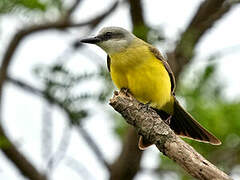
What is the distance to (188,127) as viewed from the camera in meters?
5.17

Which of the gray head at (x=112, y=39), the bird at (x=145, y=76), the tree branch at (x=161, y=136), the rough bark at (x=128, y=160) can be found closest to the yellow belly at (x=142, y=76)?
the bird at (x=145, y=76)

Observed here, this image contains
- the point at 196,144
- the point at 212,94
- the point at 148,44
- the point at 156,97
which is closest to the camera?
the point at 156,97

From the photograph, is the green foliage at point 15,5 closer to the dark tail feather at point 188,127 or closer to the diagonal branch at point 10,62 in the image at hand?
the diagonal branch at point 10,62

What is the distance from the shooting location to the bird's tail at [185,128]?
4.83m

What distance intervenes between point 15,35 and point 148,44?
1.60m

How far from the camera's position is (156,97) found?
5109mm

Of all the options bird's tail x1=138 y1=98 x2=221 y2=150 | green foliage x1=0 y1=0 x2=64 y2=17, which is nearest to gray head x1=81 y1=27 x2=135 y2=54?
green foliage x1=0 y1=0 x2=64 y2=17

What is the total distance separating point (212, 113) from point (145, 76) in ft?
4.26

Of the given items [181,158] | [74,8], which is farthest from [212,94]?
[181,158]

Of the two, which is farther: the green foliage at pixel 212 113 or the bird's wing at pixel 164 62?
the green foliage at pixel 212 113

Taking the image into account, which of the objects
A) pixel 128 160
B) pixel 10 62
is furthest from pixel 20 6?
pixel 128 160

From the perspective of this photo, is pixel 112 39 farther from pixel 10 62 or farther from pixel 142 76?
pixel 10 62

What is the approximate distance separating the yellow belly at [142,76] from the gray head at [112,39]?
14 cm

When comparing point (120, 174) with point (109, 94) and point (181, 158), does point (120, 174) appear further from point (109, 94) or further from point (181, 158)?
point (181, 158)
